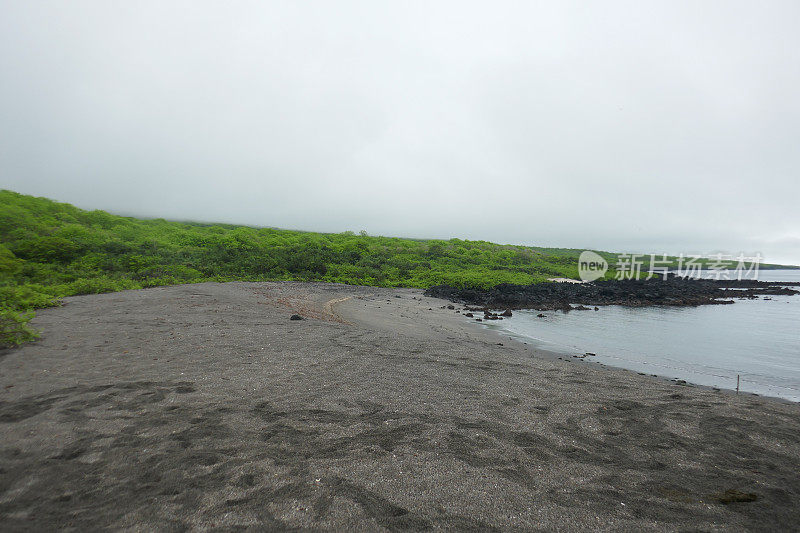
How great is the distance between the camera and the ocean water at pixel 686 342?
10.7 meters

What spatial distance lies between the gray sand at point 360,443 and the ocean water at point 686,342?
4037 millimetres

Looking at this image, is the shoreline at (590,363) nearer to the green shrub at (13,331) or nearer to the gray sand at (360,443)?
the gray sand at (360,443)

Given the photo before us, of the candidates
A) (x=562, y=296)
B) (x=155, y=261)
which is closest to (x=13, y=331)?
(x=155, y=261)

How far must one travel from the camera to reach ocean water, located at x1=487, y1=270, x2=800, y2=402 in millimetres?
10688

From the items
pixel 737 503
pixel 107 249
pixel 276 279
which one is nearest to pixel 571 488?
pixel 737 503

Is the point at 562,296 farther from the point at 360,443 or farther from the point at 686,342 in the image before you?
the point at 360,443

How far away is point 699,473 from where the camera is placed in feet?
13.2

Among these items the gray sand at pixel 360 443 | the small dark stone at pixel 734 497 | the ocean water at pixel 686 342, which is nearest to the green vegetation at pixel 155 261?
the gray sand at pixel 360 443

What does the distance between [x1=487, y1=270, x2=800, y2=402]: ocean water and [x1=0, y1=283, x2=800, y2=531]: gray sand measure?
4037 mm

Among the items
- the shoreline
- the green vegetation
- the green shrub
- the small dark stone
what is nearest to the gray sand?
the small dark stone

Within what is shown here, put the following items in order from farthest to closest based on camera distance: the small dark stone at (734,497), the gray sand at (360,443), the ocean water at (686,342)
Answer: the ocean water at (686,342), the small dark stone at (734,497), the gray sand at (360,443)

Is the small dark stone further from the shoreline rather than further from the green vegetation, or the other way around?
the green vegetation

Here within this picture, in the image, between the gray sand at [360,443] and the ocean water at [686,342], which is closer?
the gray sand at [360,443]

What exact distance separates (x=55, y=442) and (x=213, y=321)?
6.92 metres
